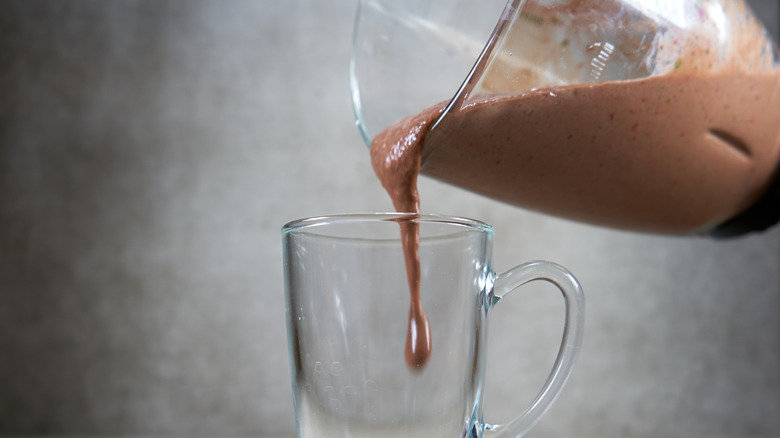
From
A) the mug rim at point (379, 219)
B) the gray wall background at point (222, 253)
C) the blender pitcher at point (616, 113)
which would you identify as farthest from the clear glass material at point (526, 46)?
the gray wall background at point (222, 253)

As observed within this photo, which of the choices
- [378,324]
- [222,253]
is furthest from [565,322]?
[222,253]

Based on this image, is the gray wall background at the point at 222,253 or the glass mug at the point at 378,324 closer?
the glass mug at the point at 378,324

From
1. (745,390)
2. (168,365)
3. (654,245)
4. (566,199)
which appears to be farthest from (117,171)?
(745,390)

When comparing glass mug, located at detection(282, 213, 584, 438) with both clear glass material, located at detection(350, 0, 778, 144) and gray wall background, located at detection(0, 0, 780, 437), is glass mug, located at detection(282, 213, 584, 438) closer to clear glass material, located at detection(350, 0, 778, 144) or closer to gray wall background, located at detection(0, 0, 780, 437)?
clear glass material, located at detection(350, 0, 778, 144)

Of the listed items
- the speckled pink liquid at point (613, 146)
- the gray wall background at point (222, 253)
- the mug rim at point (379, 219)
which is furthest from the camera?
the gray wall background at point (222, 253)

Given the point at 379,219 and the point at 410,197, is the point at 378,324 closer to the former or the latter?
the point at 379,219

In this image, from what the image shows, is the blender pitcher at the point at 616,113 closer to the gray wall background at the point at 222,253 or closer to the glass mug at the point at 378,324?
the glass mug at the point at 378,324
